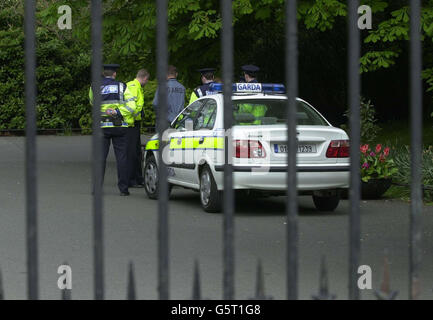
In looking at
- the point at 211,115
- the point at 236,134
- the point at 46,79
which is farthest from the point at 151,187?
the point at 46,79

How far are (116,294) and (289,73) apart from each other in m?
3.99

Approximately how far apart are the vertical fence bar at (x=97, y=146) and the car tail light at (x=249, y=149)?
8324 mm

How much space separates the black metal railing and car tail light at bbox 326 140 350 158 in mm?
8623

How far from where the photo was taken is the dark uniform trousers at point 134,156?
50.5ft

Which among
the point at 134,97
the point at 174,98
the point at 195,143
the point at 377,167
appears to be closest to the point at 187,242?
the point at 195,143

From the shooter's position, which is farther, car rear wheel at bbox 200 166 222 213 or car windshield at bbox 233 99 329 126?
car rear wheel at bbox 200 166 222 213

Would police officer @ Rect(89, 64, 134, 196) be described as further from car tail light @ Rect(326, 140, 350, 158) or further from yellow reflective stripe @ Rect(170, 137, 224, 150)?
car tail light @ Rect(326, 140, 350, 158)

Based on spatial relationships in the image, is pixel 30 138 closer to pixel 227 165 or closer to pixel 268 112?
pixel 227 165

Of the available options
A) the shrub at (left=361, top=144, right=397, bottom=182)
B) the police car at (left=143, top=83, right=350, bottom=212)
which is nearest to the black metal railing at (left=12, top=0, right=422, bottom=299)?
the police car at (left=143, top=83, right=350, bottom=212)

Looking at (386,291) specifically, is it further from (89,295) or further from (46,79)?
(46,79)

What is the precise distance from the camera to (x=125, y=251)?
929 centimetres

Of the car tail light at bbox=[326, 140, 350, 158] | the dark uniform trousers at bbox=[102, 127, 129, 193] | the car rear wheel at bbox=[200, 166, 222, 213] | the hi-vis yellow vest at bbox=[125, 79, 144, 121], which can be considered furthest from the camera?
the hi-vis yellow vest at bbox=[125, 79, 144, 121]

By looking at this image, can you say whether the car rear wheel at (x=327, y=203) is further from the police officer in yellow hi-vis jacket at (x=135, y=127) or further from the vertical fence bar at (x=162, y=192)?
the vertical fence bar at (x=162, y=192)

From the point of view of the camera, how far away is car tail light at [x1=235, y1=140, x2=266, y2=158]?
11.8 m
